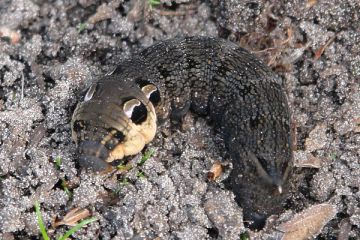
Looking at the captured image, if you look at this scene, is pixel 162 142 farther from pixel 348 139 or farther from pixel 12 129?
pixel 348 139

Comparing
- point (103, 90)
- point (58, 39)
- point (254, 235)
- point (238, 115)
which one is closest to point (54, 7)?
point (58, 39)

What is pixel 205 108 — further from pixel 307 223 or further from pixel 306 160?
pixel 307 223

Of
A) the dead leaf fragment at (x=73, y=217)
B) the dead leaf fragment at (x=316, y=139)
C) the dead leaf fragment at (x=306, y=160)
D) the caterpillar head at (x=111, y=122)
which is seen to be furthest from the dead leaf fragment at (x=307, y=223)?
the dead leaf fragment at (x=73, y=217)

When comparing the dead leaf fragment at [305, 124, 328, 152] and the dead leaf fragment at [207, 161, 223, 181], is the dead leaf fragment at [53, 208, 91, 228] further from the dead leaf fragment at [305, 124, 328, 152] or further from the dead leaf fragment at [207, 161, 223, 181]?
the dead leaf fragment at [305, 124, 328, 152]

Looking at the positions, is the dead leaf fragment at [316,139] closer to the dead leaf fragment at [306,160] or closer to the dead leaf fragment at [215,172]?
the dead leaf fragment at [306,160]

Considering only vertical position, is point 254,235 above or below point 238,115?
below

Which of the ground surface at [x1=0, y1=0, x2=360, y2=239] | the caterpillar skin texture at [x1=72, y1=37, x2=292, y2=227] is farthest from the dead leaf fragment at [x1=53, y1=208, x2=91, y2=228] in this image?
the caterpillar skin texture at [x1=72, y1=37, x2=292, y2=227]
